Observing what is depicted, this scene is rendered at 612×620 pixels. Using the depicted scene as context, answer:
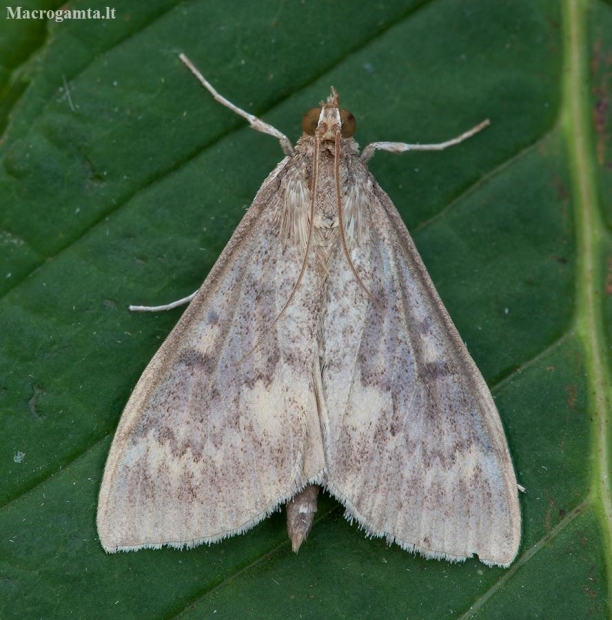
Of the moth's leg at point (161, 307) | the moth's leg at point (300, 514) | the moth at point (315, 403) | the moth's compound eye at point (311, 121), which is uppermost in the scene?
the moth's compound eye at point (311, 121)

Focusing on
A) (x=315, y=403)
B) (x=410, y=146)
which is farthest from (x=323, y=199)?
(x=315, y=403)

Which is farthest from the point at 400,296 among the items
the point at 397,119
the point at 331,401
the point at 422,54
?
the point at 422,54

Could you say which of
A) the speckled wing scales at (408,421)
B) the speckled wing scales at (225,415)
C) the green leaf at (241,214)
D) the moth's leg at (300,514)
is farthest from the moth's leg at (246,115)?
the moth's leg at (300,514)

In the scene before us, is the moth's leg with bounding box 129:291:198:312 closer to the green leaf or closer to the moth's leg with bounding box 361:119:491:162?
the green leaf

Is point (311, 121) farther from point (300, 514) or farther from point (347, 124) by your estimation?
point (300, 514)

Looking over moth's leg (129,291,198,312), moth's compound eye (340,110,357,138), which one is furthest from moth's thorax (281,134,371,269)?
moth's leg (129,291,198,312)

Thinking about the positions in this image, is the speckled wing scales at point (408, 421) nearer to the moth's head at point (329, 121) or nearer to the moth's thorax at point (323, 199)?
the moth's thorax at point (323, 199)
